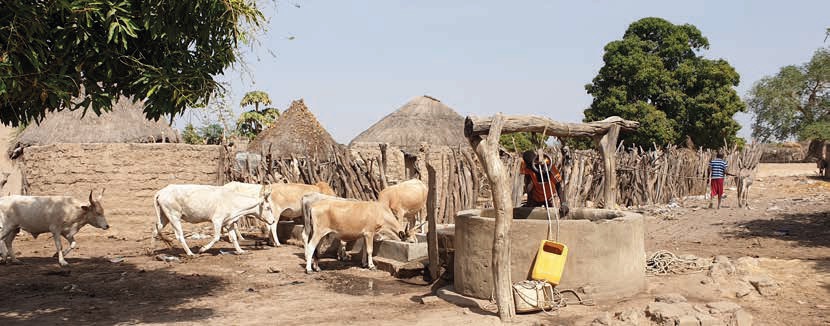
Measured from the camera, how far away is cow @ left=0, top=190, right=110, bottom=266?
9.56 m

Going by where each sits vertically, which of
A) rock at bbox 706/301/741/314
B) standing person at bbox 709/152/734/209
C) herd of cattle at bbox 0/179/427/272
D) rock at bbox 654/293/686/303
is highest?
standing person at bbox 709/152/734/209

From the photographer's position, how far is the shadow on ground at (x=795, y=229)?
1161cm

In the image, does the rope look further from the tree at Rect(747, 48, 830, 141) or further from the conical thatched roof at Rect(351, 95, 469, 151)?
the tree at Rect(747, 48, 830, 141)

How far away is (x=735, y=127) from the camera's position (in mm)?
30047

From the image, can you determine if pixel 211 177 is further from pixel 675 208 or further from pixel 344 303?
pixel 675 208

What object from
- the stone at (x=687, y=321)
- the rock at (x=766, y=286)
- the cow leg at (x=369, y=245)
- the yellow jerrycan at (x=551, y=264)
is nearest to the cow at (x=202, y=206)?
the cow leg at (x=369, y=245)

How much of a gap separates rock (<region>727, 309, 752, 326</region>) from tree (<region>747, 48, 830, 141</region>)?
31631 mm

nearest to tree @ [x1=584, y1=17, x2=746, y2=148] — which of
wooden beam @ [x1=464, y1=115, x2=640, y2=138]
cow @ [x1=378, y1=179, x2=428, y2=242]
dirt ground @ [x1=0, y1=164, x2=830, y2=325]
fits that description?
dirt ground @ [x1=0, y1=164, x2=830, y2=325]

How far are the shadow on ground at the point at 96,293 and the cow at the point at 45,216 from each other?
44cm

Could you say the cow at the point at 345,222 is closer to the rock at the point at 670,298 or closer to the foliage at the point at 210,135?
the foliage at the point at 210,135

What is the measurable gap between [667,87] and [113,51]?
93.4 feet

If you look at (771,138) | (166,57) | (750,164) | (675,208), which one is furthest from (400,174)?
(771,138)

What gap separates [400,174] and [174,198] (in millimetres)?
7663

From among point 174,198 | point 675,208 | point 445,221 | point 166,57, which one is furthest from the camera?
point 675,208
